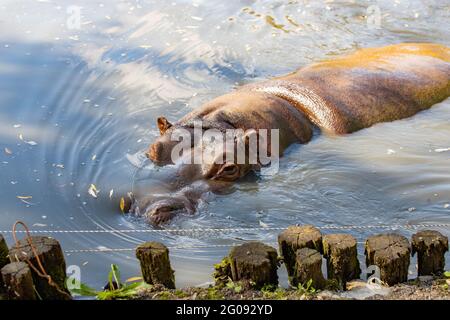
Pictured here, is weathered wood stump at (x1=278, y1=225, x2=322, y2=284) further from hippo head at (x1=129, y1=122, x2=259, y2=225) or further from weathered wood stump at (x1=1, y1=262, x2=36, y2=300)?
weathered wood stump at (x1=1, y1=262, x2=36, y2=300)

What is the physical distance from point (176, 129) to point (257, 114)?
37.4 inches

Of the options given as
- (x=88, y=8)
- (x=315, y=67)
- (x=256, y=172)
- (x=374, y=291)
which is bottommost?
(x=374, y=291)

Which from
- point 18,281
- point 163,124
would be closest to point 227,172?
point 163,124

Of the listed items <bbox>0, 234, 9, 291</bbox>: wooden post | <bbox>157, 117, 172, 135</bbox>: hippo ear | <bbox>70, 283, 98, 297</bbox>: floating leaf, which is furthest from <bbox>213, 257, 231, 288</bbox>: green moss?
<bbox>157, 117, 172, 135</bbox>: hippo ear

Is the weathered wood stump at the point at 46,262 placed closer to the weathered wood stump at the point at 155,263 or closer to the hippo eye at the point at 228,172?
the weathered wood stump at the point at 155,263

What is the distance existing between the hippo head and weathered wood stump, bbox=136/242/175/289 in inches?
56.7

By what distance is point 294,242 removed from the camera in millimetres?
4879

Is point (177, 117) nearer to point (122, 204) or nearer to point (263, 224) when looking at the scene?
point (122, 204)

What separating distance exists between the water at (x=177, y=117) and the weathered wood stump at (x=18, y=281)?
1304 mm

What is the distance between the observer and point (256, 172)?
7.36 m

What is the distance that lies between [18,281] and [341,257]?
6.80 feet

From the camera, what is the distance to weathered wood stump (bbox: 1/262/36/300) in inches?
168
